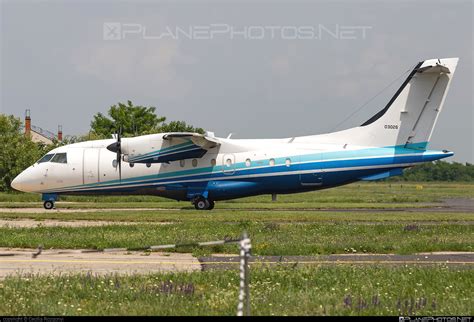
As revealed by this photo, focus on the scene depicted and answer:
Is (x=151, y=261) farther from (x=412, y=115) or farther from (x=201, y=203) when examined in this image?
(x=412, y=115)

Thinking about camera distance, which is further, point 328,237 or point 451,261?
point 328,237

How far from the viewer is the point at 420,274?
44.9ft

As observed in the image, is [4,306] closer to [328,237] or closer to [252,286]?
[252,286]

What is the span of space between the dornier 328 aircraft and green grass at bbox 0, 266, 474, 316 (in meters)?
20.6

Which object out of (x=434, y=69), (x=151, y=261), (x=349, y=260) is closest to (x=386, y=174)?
(x=434, y=69)

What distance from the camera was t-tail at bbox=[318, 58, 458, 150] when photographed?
34.8 metres

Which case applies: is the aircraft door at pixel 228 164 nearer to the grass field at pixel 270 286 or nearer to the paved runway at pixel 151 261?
the grass field at pixel 270 286

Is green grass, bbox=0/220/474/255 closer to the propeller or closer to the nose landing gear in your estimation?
the propeller

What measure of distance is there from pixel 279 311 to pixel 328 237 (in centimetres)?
1102

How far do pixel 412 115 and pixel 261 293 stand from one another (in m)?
25.3

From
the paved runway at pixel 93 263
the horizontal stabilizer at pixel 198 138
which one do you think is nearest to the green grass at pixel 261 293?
the paved runway at pixel 93 263

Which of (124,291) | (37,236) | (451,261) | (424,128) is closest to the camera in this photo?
(124,291)

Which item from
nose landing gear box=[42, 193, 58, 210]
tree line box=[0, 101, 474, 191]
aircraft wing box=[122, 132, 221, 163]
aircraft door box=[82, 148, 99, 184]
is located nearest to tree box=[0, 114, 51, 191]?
tree line box=[0, 101, 474, 191]

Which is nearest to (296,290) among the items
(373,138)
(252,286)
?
(252,286)
